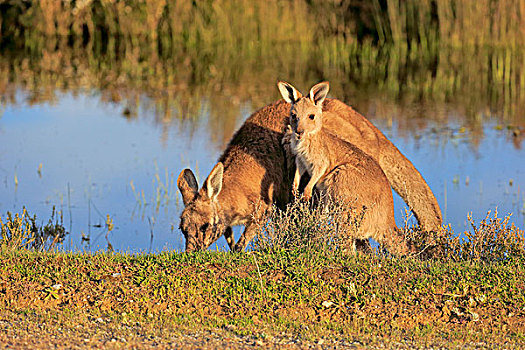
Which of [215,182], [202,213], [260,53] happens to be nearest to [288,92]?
[215,182]

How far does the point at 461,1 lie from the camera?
24.3 metres

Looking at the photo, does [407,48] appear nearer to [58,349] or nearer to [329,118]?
[329,118]

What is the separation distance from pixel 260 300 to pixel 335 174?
1.99 metres

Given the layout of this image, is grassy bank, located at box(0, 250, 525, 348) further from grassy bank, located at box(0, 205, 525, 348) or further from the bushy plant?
the bushy plant

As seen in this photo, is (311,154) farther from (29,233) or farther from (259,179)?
(29,233)

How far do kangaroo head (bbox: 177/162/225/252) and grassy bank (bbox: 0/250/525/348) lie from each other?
1.29 ft

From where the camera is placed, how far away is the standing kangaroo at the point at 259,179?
28.1ft

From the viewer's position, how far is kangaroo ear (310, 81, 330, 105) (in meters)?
8.73

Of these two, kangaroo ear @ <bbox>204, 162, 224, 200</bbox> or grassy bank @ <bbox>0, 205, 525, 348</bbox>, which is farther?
kangaroo ear @ <bbox>204, 162, 224, 200</bbox>

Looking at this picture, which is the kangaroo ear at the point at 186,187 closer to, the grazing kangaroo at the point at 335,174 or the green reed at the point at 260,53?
the grazing kangaroo at the point at 335,174

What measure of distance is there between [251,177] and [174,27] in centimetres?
2028

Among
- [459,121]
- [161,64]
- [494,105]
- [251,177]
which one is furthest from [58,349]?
[161,64]

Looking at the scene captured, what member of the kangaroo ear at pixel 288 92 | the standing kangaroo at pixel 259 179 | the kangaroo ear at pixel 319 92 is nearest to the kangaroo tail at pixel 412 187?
the standing kangaroo at pixel 259 179

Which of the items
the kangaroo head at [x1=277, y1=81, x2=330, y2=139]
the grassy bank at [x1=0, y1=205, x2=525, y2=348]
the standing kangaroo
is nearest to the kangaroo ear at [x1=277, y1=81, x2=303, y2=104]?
the kangaroo head at [x1=277, y1=81, x2=330, y2=139]
